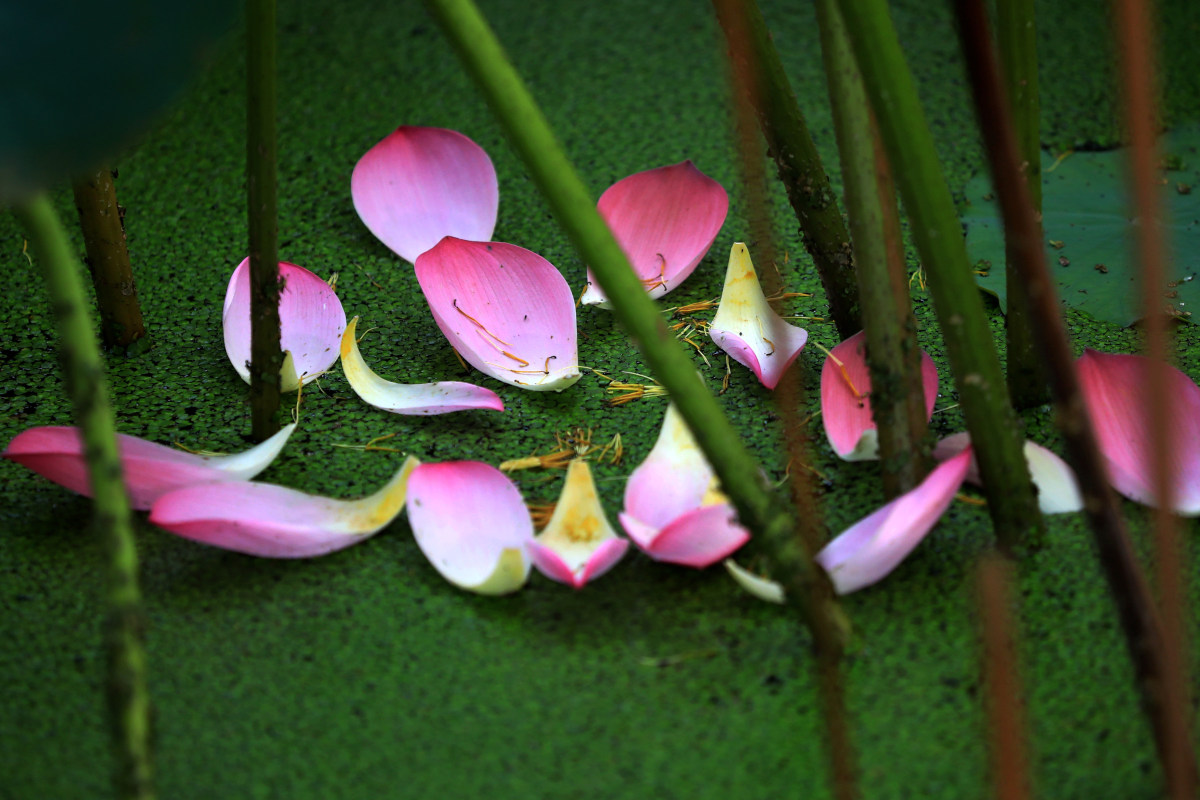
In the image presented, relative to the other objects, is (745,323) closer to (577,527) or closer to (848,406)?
→ (848,406)

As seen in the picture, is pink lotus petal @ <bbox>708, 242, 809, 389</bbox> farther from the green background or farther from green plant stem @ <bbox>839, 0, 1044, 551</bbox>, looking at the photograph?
green plant stem @ <bbox>839, 0, 1044, 551</bbox>

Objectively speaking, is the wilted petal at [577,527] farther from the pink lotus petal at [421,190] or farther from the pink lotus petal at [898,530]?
the pink lotus petal at [421,190]

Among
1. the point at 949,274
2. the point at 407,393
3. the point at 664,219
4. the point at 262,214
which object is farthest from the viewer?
the point at 664,219

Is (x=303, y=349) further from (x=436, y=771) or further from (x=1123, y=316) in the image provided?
A: (x=1123, y=316)

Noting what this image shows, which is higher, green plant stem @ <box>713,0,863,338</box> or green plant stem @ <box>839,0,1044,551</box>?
green plant stem @ <box>713,0,863,338</box>

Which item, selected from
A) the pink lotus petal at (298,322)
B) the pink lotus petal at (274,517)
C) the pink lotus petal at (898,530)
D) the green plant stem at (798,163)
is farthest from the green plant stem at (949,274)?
the pink lotus petal at (298,322)

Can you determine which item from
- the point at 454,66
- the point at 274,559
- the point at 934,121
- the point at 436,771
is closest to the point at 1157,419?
the point at 436,771

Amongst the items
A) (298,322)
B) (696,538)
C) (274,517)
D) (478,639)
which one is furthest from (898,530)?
(298,322)

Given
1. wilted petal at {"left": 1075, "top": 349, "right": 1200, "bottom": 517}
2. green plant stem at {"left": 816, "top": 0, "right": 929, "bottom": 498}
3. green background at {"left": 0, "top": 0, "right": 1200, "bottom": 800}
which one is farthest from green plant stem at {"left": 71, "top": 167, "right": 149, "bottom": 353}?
wilted petal at {"left": 1075, "top": 349, "right": 1200, "bottom": 517}
